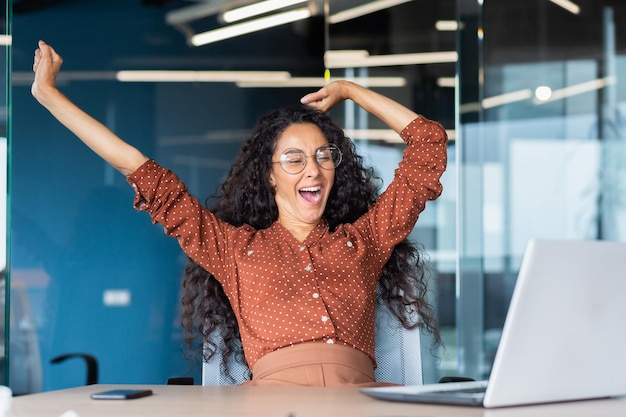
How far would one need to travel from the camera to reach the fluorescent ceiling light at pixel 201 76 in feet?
14.0

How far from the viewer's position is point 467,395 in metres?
1.63

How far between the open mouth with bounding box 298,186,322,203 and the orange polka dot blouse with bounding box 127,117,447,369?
9 cm

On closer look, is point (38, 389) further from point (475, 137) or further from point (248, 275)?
point (475, 137)

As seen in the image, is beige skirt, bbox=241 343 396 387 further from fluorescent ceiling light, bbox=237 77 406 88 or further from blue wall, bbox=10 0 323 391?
fluorescent ceiling light, bbox=237 77 406 88

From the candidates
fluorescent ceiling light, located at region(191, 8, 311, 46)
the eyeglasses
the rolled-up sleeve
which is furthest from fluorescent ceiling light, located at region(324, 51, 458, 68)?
the rolled-up sleeve

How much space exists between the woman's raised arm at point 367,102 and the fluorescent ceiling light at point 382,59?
192 cm

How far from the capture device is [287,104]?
4.61m

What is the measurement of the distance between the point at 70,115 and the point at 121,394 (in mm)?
891

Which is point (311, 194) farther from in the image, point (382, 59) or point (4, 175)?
point (382, 59)

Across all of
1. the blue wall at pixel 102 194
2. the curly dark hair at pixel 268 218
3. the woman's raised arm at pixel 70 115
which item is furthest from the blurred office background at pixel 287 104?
the woman's raised arm at pixel 70 115

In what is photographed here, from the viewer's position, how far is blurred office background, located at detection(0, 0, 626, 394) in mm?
4102

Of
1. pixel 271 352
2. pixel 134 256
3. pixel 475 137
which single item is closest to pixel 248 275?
pixel 271 352

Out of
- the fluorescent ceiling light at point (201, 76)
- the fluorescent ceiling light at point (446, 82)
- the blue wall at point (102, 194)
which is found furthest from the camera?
the fluorescent ceiling light at point (446, 82)

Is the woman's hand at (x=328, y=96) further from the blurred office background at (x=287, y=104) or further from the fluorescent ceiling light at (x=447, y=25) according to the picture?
the fluorescent ceiling light at (x=447, y=25)
